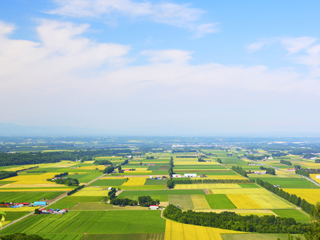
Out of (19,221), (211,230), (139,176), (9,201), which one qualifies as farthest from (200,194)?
(9,201)

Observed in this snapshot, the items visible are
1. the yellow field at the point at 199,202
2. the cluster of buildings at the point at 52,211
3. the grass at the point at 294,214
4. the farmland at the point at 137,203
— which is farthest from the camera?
the yellow field at the point at 199,202

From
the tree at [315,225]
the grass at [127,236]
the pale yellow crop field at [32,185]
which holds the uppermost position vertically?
the tree at [315,225]

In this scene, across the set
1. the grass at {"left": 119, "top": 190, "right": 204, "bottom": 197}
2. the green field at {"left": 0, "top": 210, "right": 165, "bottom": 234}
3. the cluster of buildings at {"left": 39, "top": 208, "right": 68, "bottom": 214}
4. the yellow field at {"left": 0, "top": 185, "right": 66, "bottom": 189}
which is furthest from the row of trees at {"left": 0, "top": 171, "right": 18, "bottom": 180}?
the green field at {"left": 0, "top": 210, "right": 165, "bottom": 234}

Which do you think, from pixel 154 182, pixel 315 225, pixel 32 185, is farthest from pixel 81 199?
pixel 315 225

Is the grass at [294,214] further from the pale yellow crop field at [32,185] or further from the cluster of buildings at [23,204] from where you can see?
the pale yellow crop field at [32,185]

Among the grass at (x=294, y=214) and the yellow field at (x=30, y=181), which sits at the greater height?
the grass at (x=294, y=214)

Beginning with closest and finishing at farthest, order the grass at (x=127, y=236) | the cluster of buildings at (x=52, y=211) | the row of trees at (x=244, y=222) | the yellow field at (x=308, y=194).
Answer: the grass at (x=127, y=236) < the row of trees at (x=244, y=222) < the cluster of buildings at (x=52, y=211) < the yellow field at (x=308, y=194)

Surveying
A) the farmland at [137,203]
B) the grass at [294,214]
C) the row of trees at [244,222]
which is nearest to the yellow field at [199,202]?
the farmland at [137,203]
